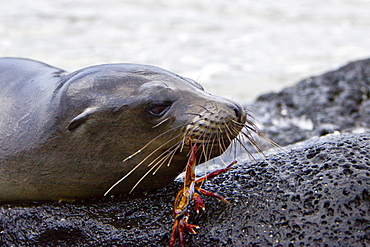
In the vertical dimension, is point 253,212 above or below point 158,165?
below

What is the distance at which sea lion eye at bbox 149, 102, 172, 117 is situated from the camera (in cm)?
327

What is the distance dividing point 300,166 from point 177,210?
78cm

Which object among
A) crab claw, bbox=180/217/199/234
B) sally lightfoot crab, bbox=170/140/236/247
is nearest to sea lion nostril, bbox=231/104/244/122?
sally lightfoot crab, bbox=170/140/236/247

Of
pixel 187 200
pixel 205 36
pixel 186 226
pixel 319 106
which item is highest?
pixel 187 200

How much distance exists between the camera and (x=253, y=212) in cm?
301

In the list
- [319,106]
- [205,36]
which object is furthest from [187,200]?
[205,36]

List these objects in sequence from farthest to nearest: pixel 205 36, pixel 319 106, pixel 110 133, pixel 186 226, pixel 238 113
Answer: pixel 205 36, pixel 319 106, pixel 110 133, pixel 238 113, pixel 186 226

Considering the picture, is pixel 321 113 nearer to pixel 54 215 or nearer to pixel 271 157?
pixel 271 157

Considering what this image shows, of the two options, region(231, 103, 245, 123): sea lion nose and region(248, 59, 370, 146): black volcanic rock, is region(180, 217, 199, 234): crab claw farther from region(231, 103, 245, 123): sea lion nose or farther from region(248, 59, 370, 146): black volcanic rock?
region(248, 59, 370, 146): black volcanic rock

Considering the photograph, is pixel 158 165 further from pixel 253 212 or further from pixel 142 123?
pixel 253 212

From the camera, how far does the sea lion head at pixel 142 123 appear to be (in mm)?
3193

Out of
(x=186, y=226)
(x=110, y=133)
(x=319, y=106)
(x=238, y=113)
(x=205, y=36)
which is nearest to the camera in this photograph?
(x=186, y=226)

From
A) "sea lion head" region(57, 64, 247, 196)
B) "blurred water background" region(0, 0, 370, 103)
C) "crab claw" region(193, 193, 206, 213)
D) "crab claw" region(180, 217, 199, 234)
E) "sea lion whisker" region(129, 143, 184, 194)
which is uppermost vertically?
"sea lion head" region(57, 64, 247, 196)

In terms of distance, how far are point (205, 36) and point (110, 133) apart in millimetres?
12433
